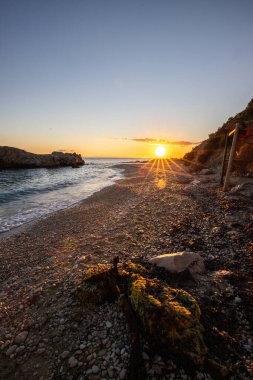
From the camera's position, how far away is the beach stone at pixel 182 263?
447 cm

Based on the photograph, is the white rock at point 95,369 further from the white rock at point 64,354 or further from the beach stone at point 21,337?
the beach stone at point 21,337

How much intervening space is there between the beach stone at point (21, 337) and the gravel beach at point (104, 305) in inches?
0.6

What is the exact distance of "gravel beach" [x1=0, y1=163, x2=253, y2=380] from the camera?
270 centimetres

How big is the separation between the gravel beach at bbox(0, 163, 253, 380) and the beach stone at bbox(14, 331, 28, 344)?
0.05ft

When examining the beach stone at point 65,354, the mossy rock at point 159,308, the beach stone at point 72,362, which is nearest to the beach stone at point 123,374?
the mossy rock at point 159,308

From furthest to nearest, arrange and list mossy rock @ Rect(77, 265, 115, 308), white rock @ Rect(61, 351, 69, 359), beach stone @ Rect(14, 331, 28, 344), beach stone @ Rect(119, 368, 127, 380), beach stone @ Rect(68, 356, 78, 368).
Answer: mossy rock @ Rect(77, 265, 115, 308) → beach stone @ Rect(14, 331, 28, 344) → white rock @ Rect(61, 351, 69, 359) → beach stone @ Rect(68, 356, 78, 368) → beach stone @ Rect(119, 368, 127, 380)

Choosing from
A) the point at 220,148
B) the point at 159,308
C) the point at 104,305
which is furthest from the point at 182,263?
the point at 220,148

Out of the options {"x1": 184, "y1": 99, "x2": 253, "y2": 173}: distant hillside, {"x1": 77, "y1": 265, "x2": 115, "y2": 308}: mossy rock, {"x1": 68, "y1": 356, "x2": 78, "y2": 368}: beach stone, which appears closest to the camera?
{"x1": 68, "y1": 356, "x2": 78, "y2": 368}: beach stone

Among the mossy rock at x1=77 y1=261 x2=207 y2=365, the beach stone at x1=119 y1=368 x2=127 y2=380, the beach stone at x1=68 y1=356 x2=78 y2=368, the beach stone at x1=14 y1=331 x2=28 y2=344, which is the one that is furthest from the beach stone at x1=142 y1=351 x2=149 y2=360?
the beach stone at x1=14 y1=331 x2=28 y2=344

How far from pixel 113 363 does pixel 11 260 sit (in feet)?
17.7

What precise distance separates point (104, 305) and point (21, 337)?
154 cm

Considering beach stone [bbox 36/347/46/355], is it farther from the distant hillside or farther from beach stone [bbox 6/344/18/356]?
the distant hillside

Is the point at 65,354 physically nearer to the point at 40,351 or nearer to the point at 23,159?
the point at 40,351

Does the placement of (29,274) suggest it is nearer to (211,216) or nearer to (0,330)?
(0,330)
